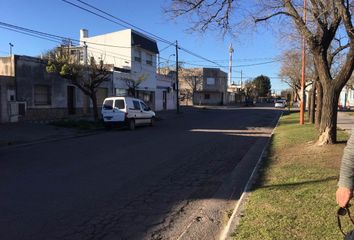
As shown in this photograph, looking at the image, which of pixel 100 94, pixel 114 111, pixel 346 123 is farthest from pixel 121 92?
pixel 346 123

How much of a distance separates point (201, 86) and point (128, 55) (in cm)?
4539

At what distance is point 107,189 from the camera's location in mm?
8227

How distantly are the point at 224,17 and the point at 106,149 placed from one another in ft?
19.3

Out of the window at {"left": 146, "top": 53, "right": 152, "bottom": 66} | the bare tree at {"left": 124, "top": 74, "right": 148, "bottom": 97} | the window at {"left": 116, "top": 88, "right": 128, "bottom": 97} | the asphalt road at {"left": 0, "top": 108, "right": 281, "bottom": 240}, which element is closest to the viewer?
the asphalt road at {"left": 0, "top": 108, "right": 281, "bottom": 240}

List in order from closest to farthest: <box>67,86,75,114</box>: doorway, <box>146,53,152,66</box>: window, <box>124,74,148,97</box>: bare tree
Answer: <box>67,86,75,114</box>: doorway, <box>124,74,148,97</box>: bare tree, <box>146,53,152,66</box>: window

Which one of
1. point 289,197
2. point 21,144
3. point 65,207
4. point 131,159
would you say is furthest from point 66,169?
point 21,144

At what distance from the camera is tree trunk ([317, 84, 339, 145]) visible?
1302 cm

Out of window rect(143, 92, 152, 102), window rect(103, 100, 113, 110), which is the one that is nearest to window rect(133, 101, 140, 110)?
window rect(103, 100, 113, 110)

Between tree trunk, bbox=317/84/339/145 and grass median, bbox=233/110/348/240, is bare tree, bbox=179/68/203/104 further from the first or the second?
grass median, bbox=233/110/348/240

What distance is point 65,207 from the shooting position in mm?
6867

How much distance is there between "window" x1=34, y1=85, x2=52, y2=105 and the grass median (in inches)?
718

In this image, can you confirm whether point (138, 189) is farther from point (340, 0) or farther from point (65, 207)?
point (340, 0)

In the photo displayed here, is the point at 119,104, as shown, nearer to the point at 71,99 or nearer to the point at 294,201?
the point at 71,99

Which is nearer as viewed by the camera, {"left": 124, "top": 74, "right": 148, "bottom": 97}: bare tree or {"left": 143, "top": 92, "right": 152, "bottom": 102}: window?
{"left": 124, "top": 74, "right": 148, "bottom": 97}: bare tree
